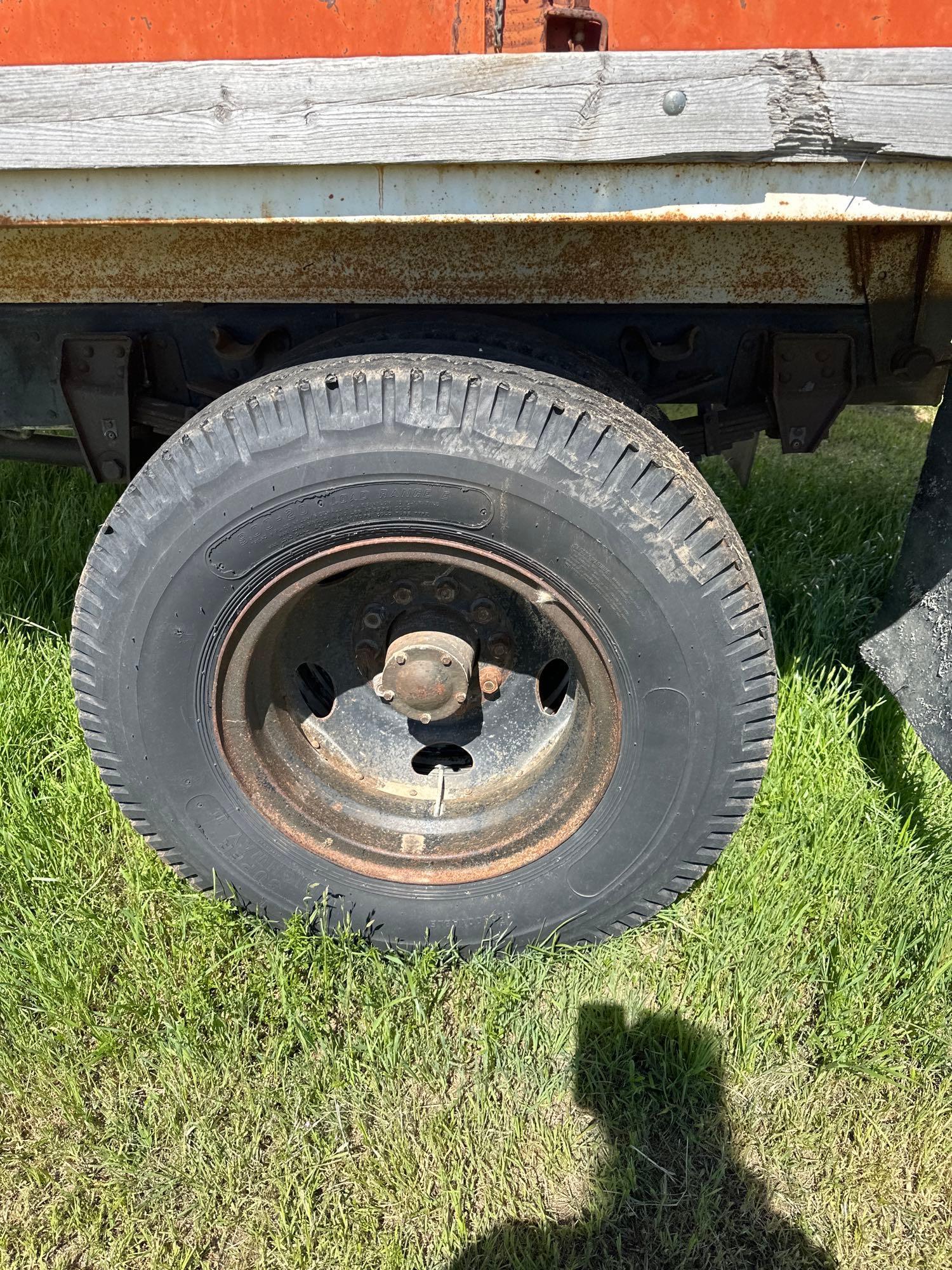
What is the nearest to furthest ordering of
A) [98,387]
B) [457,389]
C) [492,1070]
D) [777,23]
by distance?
[457,389]
[777,23]
[492,1070]
[98,387]

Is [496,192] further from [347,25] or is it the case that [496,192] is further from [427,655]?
[427,655]

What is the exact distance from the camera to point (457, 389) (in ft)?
5.47

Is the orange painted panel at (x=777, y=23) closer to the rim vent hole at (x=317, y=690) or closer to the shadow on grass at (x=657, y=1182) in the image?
the rim vent hole at (x=317, y=690)

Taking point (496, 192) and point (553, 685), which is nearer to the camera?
point (496, 192)

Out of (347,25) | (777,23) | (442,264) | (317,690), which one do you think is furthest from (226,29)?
(317,690)

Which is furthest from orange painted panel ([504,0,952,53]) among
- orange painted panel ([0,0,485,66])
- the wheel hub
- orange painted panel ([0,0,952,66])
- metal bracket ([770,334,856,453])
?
the wheel hub

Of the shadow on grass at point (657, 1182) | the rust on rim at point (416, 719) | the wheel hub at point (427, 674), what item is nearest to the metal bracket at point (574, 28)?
the rust on rim at point (416, 719)

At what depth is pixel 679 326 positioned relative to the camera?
2.08m

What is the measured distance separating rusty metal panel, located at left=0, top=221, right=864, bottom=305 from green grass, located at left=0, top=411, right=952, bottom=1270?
4.01ft

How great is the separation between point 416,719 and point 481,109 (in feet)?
3.93

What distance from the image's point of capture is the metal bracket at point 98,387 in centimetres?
206

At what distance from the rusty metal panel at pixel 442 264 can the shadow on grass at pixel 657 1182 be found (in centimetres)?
144

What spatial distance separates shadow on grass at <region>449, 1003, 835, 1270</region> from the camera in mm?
1688

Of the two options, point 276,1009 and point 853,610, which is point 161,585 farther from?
point 853,610
